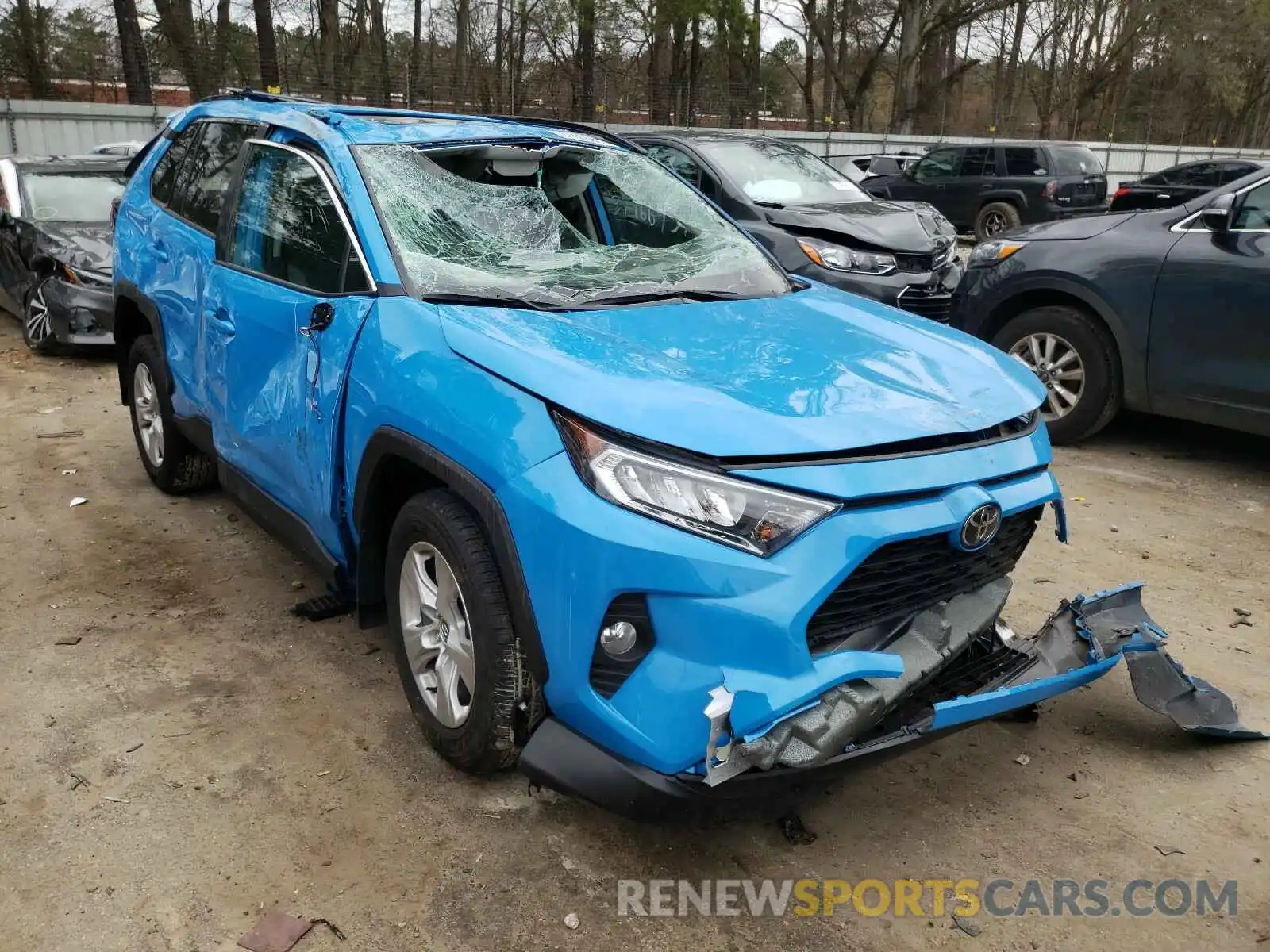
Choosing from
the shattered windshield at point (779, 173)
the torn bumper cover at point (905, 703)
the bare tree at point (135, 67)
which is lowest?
the torn bumper cover at point (905, 703)

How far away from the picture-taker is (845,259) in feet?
23.9

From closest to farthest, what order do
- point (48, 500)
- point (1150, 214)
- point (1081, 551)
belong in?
1. point (1081, 551)
2. point (48, 500)
3. point (1150, 214)

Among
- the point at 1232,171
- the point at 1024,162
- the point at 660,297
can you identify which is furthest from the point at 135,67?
the point at 660,297

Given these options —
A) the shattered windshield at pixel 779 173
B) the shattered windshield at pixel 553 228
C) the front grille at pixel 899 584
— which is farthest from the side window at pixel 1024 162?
the front grille at pixel 899 584

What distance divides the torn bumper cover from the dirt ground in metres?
0.18

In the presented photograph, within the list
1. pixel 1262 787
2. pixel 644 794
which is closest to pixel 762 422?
pixel 644 794

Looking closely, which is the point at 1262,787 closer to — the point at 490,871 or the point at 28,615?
the point at 490,871

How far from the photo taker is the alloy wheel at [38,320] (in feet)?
26.3

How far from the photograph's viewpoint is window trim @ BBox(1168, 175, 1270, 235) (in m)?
5.34

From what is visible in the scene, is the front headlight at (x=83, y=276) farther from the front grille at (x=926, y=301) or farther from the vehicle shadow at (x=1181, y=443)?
the vehicle shadow at (x=1181, y=443)

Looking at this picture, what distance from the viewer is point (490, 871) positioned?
102 inches

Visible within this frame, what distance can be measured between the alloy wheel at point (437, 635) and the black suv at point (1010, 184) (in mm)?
15438

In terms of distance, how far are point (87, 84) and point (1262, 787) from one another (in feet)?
74.5

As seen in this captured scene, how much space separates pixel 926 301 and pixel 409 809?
234 inches
